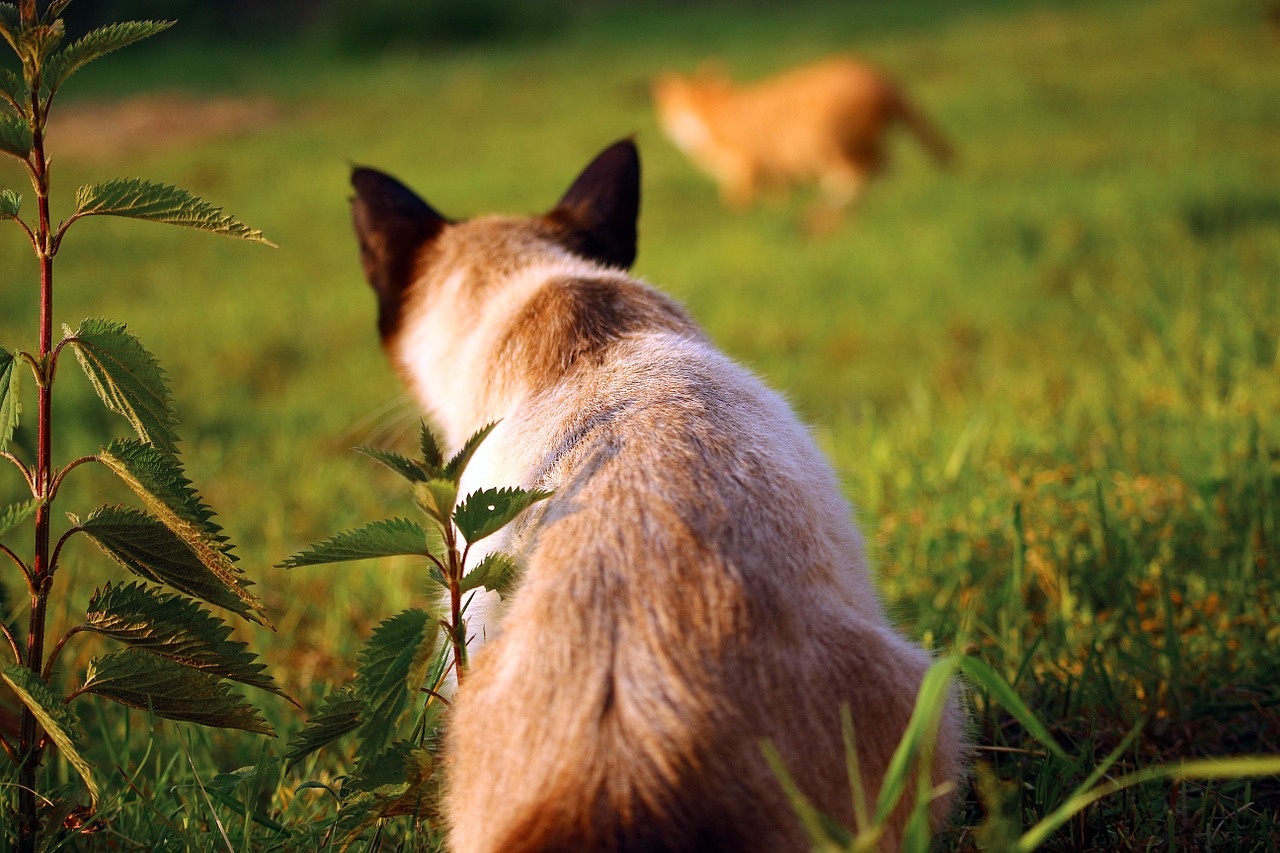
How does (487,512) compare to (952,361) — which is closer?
(487,512)

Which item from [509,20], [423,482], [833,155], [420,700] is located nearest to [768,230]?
[833,155]

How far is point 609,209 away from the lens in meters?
2.49

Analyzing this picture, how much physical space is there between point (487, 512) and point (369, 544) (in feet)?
0.55

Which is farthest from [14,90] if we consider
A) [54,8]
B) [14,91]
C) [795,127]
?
[795,127]

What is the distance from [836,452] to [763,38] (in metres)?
13.9

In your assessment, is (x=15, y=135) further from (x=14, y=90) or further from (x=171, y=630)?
(x=171, y=630)

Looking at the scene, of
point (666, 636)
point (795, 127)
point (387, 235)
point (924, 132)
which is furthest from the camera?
point (795, 127)

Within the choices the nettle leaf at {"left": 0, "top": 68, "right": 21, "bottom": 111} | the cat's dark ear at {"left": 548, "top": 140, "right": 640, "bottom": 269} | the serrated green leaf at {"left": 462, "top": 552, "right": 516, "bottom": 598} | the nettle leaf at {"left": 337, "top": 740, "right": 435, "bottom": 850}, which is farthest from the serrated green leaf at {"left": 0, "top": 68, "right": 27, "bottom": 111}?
the cat's dark ear at {"left": 548, "top": 140, "right": 640, "bottom": 269}

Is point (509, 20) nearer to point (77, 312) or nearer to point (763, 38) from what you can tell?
point (763, 38)

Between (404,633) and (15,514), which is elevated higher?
(15,514)

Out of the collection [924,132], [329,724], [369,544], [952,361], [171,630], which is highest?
[369,544]

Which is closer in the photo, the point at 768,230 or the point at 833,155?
the point at 768,230

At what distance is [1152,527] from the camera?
8.47 ft

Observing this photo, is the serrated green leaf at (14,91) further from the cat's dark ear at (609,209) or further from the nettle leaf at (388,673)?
the cat's dark ear at (609,209)
